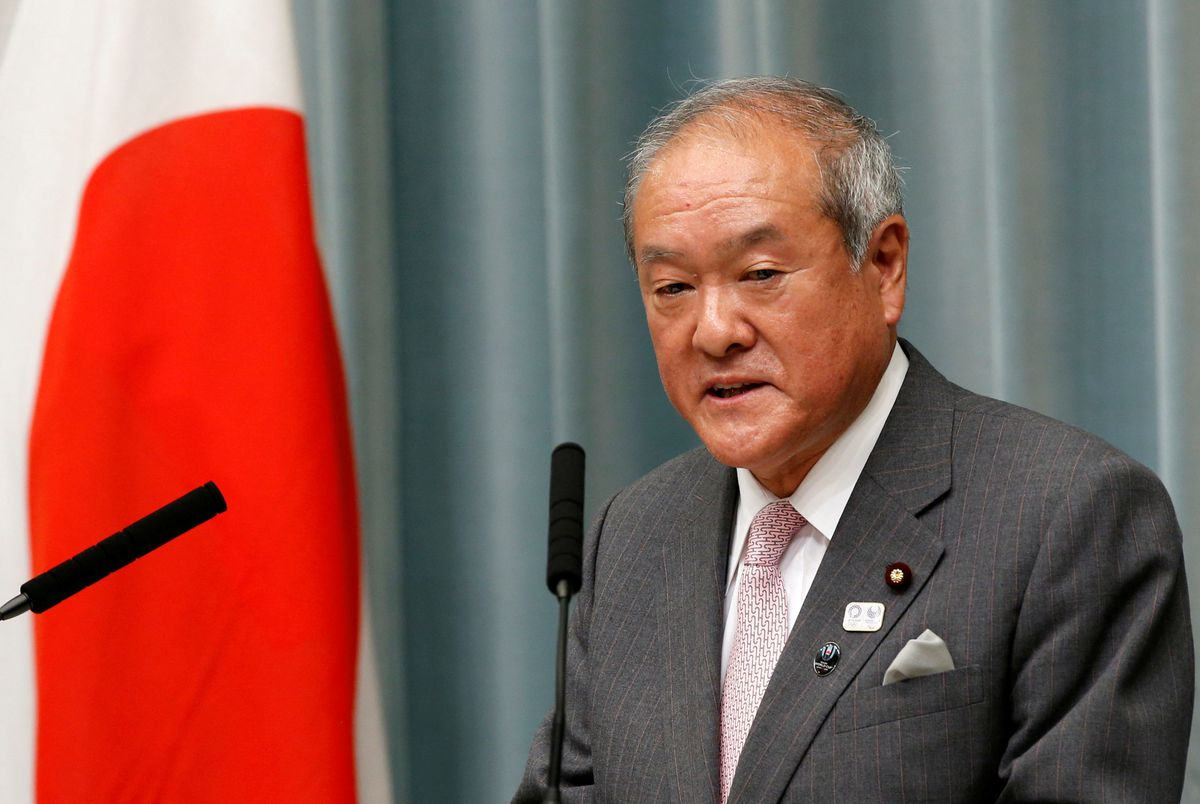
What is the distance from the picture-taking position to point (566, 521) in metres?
1.30

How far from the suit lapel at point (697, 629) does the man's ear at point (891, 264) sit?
0.33 metres

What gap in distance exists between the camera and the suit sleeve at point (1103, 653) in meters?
1.41

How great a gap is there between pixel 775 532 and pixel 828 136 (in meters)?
0.50

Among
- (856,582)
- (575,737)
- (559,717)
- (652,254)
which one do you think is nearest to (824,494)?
(856,582)

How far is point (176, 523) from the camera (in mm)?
1346

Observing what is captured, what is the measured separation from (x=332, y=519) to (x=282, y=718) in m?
0.33

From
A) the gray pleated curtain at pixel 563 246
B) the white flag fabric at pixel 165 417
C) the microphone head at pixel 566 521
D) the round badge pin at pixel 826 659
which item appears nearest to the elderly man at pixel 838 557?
the round badge pin at pixel 826 659

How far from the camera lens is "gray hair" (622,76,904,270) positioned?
5.55 ft

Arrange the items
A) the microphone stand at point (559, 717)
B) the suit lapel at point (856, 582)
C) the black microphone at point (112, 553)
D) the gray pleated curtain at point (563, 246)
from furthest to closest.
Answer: the gray pleated curtain at point (563, 246), the suit lapel at point (856, 582), the black microphone at point (112, 553), the microphone stand at point (559, 717)

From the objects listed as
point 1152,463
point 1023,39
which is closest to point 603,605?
point 1152,463

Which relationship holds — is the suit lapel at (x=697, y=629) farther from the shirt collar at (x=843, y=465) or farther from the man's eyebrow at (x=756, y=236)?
the man's eyebrow at (x=756, y=236)

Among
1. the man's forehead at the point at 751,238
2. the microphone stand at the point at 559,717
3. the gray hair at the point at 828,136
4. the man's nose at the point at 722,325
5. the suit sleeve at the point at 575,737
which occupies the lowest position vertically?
the suit sleeve at the point at 575,737

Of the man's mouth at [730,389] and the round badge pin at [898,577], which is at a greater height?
the man's mouth at [730,389]

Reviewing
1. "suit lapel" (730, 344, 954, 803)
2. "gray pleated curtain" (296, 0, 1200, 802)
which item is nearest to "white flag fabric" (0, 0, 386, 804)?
"gray pleated curtain" (296, 0, 1200, 802)
